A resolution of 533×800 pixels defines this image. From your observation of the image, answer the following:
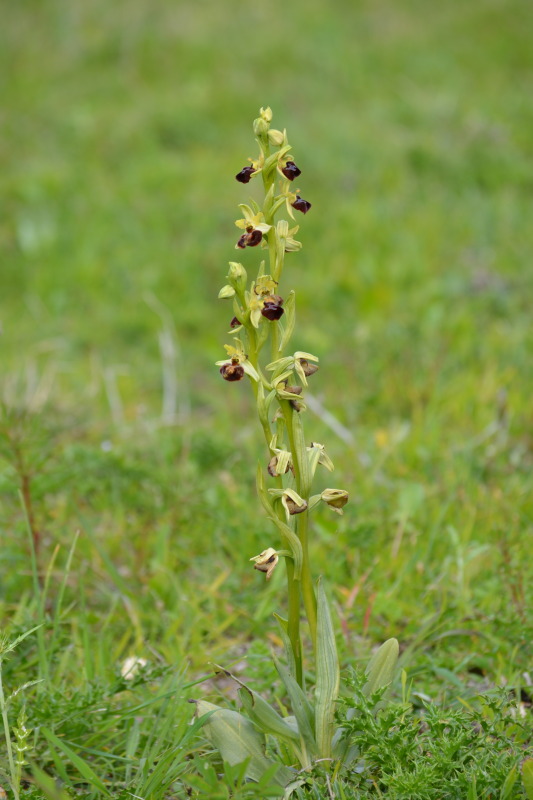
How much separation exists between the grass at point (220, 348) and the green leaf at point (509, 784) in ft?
1.67

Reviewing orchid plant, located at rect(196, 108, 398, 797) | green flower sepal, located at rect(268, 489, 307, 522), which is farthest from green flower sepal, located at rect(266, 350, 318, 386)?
green flower sepal, located at rect(268, 489, 307, 522)

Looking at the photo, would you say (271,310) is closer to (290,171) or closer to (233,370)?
(233,370)

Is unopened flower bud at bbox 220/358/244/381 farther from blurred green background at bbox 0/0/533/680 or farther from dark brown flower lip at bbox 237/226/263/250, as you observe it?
blurred green background at bbox 0/0/533/680

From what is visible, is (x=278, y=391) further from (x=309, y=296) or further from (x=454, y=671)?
(x=309, y=296)

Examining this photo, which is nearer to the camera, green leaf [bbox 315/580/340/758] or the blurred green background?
green leaf [bbox 315/580/340/758]

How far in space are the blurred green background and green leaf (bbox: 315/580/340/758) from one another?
2.04 ft

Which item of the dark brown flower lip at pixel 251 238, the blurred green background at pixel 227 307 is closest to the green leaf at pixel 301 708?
the blurred green background at pixel 227 307

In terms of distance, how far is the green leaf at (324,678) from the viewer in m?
1.83

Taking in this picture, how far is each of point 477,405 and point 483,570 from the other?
1412 millimetres

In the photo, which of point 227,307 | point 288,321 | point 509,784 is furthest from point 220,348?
point 509,784

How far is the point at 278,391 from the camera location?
1.78m

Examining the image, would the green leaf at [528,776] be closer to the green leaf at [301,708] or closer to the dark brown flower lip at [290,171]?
the green leaf at [301,708]

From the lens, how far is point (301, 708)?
5.95ft

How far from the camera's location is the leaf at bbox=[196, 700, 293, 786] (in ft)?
5.97
